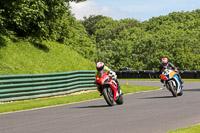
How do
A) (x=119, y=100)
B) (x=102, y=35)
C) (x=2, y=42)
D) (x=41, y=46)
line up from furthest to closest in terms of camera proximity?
1. (x=102, y=35)
2. (x=41, y=46)
3. (x=2, y=42)
4. (x=119, y=100)

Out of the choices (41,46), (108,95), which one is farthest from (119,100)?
(41,46)

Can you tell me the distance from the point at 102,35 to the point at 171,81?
344 ft

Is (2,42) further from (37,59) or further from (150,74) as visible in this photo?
(150,74)

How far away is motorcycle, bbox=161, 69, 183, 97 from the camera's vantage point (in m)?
16.7

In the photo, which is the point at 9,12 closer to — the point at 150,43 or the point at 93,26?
the point at 150,43

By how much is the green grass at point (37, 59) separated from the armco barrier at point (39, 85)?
128 inches

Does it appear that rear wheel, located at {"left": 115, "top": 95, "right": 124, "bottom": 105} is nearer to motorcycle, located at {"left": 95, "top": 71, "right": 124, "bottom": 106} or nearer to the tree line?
motorcycle, located at {"left": 95, "top": 71, "right": 124, "bottom": 106}

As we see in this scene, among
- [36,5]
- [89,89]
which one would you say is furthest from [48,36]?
[89,89]

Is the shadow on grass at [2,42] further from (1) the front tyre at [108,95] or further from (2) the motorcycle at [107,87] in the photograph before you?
(1) the front tyre at [108,95]

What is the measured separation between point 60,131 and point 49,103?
28.2ft

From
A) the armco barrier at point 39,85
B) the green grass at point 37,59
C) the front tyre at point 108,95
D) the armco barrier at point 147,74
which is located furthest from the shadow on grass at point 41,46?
the armco barrier at point 147,74

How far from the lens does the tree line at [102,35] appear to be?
85.4ft

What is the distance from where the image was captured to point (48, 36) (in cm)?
2898

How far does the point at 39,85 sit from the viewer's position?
2017cm
